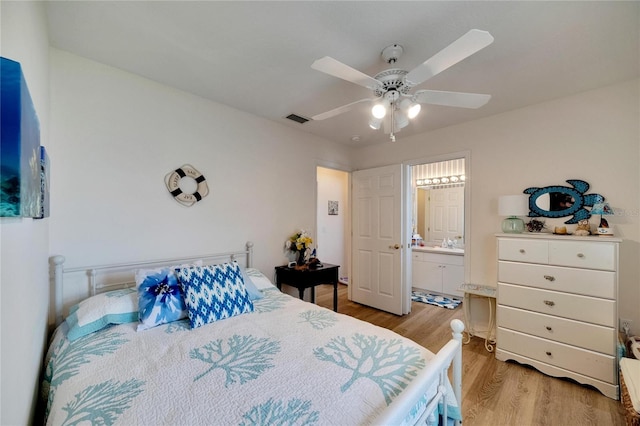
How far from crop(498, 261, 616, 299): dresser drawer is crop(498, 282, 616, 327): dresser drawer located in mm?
48

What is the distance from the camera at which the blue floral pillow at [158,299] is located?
1.65 metres

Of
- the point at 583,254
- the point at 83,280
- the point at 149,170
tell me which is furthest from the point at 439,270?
the point at 83,280

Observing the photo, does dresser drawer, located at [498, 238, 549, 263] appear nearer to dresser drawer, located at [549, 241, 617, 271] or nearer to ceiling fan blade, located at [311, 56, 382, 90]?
dresser drawer, located at [549, 241, 617, 271]

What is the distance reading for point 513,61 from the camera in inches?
75.5

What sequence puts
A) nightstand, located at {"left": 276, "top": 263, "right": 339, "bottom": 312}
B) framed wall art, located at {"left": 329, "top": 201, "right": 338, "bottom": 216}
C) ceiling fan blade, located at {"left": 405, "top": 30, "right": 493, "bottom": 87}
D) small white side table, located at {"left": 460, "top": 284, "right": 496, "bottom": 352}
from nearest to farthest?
ceiling fan blade, located at {"left": 405, "top": 30, "right": 493, "bottom": 87}
small white side table, located at {"left": 460, "top": 284, "right": 496, "bottom": 352}
nightstand, located at {"left": 276, "top": 263, "right": 339, "bottom": 312}
framed wall art, located at {"left": 329, "top": 201, "right": 338, "bottom": 216}

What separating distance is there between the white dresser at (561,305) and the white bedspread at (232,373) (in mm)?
1681

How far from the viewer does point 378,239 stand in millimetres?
3883

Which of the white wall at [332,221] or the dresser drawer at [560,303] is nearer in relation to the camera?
the dresser drawer at [560,303]

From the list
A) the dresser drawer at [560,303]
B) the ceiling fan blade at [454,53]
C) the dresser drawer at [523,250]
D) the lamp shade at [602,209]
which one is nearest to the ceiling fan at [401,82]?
the ceiling fan blade at [454,53]

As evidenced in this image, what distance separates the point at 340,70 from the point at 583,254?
7.98ft

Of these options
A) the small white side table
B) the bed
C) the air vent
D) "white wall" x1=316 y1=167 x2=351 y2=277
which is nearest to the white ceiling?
the air vent

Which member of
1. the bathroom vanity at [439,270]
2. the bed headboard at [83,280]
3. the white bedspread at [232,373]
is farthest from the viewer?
the bathroom vanity at [439,270]

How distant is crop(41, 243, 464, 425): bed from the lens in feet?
3.14

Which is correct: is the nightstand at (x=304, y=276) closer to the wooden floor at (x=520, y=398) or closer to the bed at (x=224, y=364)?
the bed at (x=224, y=364)
